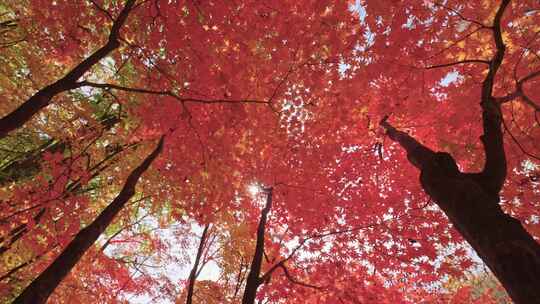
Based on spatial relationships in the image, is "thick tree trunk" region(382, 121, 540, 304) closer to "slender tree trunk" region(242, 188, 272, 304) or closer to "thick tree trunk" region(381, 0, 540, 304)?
"thick tree trunk" region(381, 0, 540, 304)

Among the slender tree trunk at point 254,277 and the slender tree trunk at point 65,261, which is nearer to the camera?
the slender tree trunk at point 65,261

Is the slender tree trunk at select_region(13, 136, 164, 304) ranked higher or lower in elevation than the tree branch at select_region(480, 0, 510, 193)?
lower

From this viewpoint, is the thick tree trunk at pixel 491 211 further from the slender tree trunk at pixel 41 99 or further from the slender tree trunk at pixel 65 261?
the slender tree trunk at pixel 41 99

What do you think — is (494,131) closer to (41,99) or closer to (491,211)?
(491,211)

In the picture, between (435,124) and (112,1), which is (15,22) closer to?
(112,1)

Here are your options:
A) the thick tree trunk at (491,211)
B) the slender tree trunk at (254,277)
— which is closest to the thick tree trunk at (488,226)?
the thick tree trunk at (491,211)

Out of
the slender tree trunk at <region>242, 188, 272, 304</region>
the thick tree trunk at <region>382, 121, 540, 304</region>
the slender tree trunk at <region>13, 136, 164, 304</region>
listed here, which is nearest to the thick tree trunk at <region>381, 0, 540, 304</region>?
the thick tree trunk at <region>382, 121, 540, 304</region>

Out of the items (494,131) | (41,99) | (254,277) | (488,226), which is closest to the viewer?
(488,226)

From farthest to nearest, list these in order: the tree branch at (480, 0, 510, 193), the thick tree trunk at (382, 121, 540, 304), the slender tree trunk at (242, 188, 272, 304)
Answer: the slender tree trunk at (242, 188, 272, 304)
the tree branch at (480, 0, 510, 193)
the thick tree trunk at (382, 121, 540, 304)

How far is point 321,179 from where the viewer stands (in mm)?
9484

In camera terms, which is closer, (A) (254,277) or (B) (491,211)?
(B) (491,211)

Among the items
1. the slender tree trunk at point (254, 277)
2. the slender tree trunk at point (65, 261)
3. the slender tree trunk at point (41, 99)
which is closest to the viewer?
the slender tree trunk at point (65, 261)

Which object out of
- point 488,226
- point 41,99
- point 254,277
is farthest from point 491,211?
point 41,99

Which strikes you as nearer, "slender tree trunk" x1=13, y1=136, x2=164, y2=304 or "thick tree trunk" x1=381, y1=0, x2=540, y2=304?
"thick tree trunk" x1=381, y1=0, x2=540, y2=304
